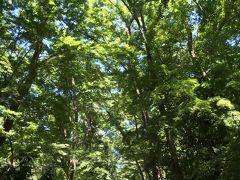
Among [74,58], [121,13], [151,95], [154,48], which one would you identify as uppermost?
A: [121,13]

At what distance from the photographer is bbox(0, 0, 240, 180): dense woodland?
10.8m

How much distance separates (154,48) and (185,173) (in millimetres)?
5758

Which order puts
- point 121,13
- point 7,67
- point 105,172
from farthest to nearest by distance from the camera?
point 105,172 → point 121,13 → point 7,67

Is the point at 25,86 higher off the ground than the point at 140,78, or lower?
lower

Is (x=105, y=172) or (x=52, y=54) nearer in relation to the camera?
(x=52, y=54)

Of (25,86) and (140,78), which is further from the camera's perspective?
(140,78)

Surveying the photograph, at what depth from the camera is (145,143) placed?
12.0m

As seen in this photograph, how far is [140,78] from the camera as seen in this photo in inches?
488

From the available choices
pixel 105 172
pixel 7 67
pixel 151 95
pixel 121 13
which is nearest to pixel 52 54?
pixel 7 67

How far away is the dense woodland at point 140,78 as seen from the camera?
10797mm

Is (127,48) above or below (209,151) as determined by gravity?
above

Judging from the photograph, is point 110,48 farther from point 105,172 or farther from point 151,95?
point 105,172

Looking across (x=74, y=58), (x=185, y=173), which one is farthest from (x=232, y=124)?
(x=74, y=58)

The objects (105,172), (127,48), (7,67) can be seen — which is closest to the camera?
(7,67)
